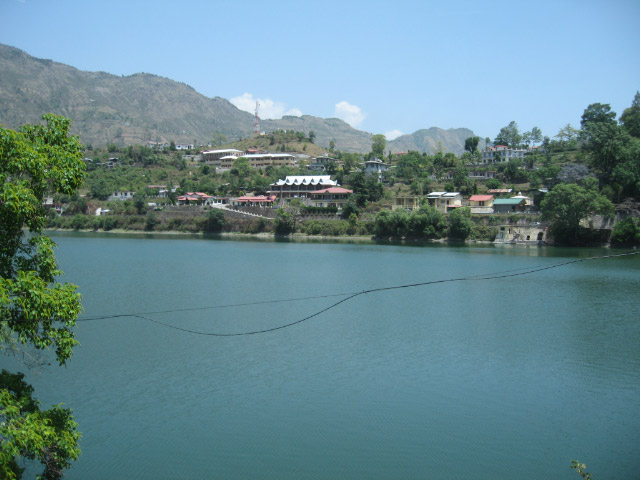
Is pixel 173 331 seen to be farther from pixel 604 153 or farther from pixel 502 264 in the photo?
pixel 604 153

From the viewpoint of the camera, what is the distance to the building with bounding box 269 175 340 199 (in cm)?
6106

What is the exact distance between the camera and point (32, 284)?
5.88 metres

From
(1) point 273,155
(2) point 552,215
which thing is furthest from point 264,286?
(1) point 273,155

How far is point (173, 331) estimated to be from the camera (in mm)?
15594

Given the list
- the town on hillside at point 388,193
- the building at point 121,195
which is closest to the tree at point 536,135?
the town on hillside at point 388,193

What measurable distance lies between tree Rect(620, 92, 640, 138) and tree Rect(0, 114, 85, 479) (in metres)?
59.1

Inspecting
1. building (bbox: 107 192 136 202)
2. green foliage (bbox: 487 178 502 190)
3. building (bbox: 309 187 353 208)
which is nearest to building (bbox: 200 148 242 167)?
building (bbox: 107 192 136 202)

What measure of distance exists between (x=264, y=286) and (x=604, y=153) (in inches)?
1427

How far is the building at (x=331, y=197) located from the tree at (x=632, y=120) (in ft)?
94.7

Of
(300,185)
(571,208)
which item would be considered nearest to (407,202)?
(300,185)

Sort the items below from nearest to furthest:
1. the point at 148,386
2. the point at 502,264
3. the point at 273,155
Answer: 1. the point at 148,386
2. the point at 502,264
3. the point at 273,155

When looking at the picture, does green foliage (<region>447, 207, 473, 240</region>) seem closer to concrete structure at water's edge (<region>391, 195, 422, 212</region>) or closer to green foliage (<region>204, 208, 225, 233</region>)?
concrete structure at water's edge (<region>391, 195, 422, 212</region>)

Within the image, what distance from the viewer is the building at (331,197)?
56781 mm

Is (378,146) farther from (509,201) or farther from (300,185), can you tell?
(509,201)
